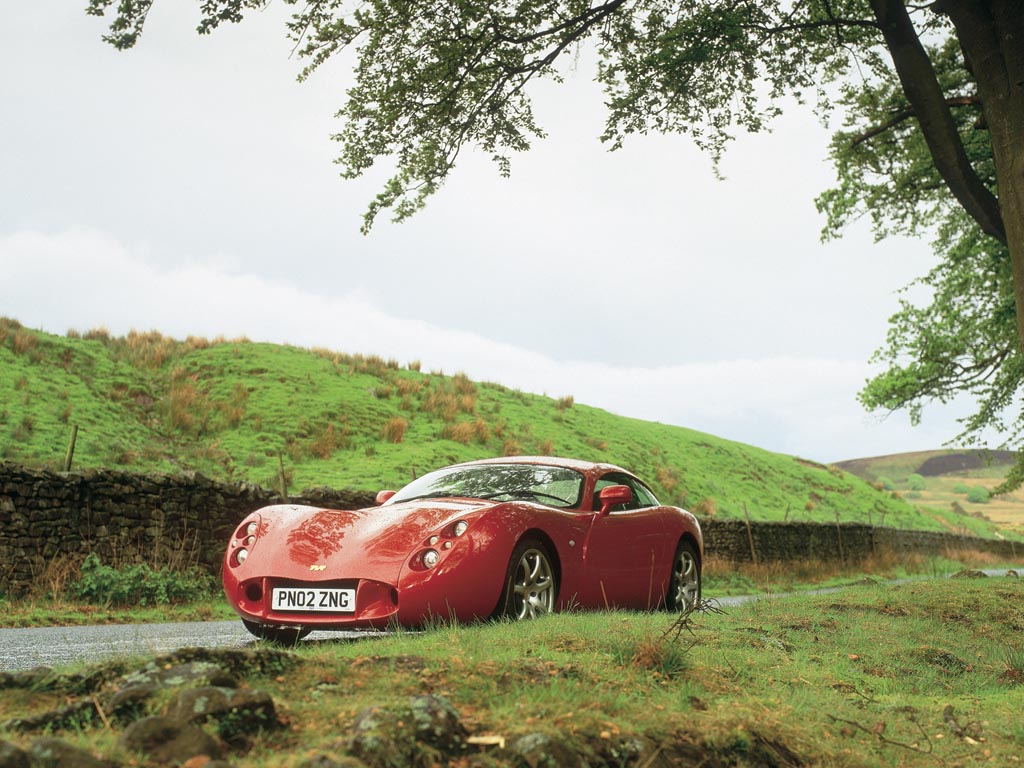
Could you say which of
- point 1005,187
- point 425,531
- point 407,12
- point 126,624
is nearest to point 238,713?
point 425,531

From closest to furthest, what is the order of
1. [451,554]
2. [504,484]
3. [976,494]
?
[451,554]
[504,484]
[976,494]

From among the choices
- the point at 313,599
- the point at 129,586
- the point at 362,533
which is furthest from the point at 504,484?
the point at 129,586

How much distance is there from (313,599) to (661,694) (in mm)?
3059

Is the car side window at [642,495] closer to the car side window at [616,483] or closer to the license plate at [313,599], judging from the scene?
the car side window at [616,483]

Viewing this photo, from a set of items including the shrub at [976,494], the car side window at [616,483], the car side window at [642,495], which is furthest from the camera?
the shrub at [976,494]

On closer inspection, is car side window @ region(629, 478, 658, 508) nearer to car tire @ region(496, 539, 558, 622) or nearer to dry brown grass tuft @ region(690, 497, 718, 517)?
car tire @ region(496, 539, 558, 622)

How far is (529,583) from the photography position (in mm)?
6836

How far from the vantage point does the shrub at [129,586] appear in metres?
11.6

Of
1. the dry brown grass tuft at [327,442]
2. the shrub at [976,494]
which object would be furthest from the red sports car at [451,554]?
the shrub at [976,494]

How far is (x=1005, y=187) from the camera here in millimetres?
9703

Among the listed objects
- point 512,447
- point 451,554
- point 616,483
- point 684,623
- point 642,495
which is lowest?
point 684,623

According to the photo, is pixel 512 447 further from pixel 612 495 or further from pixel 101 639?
pixel 101 639

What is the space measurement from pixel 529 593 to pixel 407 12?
8222mm

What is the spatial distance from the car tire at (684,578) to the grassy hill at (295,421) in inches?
509
